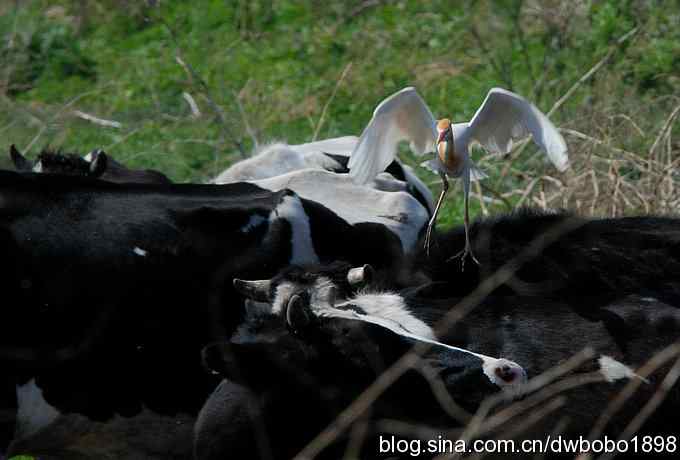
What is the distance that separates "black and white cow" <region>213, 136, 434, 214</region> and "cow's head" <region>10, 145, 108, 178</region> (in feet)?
2.51

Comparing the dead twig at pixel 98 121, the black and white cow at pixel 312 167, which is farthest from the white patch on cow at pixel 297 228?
the dead twig at pixel 98 121

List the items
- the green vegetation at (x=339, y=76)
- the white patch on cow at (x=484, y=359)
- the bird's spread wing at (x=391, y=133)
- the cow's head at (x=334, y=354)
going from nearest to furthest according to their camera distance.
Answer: the white patch on cow at (x=484, y=359) → the cow's head at (x=334, y=354) → the bird's spread wing at (x=391, y=133) → the green vegetation at (x=339, y=76)

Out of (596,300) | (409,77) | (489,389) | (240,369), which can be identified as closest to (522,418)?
(489,389)

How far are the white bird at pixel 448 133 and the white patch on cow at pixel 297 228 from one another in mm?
387

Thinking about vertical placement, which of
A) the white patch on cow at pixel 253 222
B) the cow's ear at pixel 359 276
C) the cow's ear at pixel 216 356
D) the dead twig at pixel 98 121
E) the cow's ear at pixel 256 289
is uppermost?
the cow's ear at pixel 359 276

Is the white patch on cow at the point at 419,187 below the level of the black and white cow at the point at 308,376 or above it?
below

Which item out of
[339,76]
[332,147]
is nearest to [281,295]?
[332,147]

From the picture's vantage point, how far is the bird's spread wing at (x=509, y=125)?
4969mm

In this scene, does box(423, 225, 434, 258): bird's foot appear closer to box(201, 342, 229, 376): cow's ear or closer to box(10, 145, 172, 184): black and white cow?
box(201, 342, 229, 376): cow's ear

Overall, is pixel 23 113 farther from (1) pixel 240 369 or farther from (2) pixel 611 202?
(1) pixel 240 369

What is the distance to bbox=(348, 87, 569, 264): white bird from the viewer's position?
199 inches

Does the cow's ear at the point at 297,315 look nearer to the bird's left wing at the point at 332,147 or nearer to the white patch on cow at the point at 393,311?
the white patch on cow at the point at 393,311

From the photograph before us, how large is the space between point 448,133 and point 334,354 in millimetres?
1138

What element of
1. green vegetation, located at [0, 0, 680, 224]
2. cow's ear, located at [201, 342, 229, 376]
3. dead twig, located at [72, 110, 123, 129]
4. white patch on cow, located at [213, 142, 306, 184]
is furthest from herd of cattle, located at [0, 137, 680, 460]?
dead twig, located at [72, 110, 123, 129]
